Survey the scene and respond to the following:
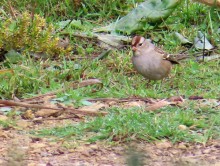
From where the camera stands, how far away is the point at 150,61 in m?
6.85

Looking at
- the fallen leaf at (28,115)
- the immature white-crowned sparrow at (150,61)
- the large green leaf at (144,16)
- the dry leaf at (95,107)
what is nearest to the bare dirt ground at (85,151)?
the fallen leaf at (28,115)

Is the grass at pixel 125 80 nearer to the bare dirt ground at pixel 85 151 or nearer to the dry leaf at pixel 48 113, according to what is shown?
the bare dirt ground at pixel 85 151

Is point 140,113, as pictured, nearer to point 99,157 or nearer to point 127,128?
point 127,128

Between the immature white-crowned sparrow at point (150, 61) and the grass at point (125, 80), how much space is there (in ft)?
0.39

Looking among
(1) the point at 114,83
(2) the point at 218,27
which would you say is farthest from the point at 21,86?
(2) the point at 218,27

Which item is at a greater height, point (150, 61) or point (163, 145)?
point (150, 61)

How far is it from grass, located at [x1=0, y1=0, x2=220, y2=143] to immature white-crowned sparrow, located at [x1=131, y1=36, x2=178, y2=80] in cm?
12

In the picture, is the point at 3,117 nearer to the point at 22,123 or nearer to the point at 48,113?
the point at 22,123

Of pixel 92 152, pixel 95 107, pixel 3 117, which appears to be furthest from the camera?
pixel 95 107

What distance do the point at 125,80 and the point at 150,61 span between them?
42 centimetres

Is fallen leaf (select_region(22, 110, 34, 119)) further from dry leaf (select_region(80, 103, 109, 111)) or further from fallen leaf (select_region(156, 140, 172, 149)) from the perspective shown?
fallen leaf (select_region(156, 140, 172, 149))

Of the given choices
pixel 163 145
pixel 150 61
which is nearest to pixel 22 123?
pixel 163 145

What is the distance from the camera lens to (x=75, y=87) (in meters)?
6.04

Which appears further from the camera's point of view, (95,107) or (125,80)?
(125,80)
